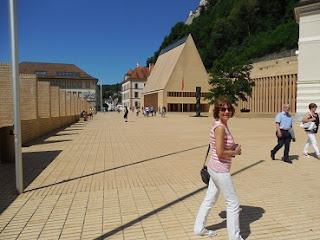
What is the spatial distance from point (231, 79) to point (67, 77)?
48.9 m

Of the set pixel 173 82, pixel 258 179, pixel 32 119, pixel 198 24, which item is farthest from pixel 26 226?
pixel 198 24

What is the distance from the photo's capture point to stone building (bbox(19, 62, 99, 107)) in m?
75.2

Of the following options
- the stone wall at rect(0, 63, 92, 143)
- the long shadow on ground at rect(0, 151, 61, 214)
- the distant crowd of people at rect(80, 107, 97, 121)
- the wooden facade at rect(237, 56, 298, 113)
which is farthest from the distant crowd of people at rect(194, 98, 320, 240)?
Answer: the wooden facade at rect(237, 56, 298, 113)

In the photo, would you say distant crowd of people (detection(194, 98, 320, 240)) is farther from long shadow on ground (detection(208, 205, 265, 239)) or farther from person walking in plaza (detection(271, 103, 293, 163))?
person walking in plaza (detection(271, 103, 293, 163))

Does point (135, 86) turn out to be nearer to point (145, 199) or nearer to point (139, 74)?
point (139, 74)

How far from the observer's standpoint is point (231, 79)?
136 ft

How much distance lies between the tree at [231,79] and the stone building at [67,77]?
146 ft

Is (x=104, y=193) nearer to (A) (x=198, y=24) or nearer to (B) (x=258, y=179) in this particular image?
(B) (x=258, y=179)

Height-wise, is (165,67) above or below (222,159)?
above

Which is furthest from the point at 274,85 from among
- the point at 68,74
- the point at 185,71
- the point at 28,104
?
the point at 68,74

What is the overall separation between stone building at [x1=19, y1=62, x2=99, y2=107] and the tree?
4459 centimetres

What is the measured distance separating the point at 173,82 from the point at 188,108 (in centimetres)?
644

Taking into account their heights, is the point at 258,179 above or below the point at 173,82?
below

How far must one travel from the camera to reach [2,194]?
208 inches
